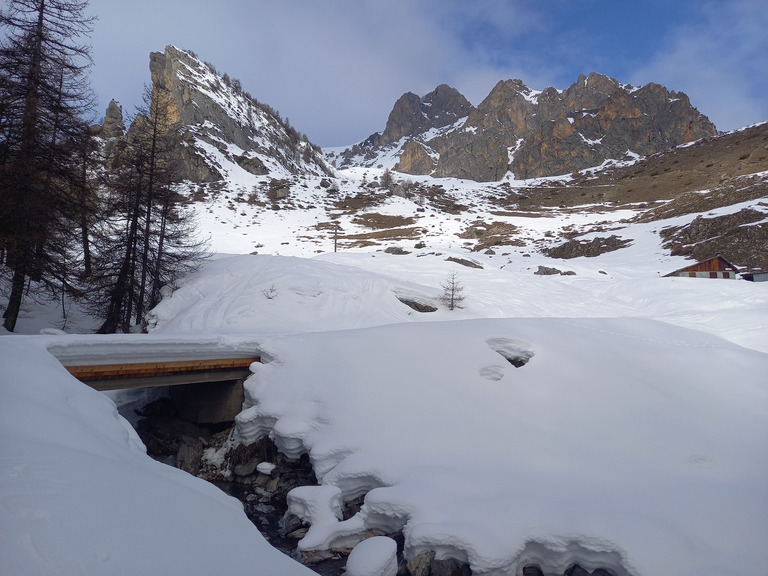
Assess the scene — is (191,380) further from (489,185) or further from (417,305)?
(489,185)

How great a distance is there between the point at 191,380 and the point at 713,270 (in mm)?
29055

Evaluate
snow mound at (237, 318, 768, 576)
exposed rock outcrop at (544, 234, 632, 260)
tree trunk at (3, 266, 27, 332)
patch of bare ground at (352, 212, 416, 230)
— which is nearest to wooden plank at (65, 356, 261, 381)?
snow mound at (237, 318, 768, 576)

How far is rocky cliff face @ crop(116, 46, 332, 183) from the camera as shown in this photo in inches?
2937

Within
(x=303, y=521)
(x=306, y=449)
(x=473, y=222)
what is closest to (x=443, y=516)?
(x=303, y=521)

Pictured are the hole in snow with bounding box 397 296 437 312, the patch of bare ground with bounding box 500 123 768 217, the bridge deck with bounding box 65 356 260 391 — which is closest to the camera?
the bridge deck with bounding box 65 356 260 391

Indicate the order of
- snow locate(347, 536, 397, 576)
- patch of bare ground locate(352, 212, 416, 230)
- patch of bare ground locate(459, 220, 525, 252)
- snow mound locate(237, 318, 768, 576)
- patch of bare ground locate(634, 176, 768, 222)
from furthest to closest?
patch of bare ground locate(352, 212, 416, 230)
patch of bare ground locate(459, 220, 525, 252)
patch of bare ground locate(634, 176, 768, 222)
snow mound locate(237, 318, 768, 576)
snow locate(347, 536, 397, 576)

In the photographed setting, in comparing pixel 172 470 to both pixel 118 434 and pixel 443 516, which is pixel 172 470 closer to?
pixel 118 434

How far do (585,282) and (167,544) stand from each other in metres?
26.3

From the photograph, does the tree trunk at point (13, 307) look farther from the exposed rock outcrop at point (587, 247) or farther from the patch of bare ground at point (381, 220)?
the patch of bare ground at point (381, 220)

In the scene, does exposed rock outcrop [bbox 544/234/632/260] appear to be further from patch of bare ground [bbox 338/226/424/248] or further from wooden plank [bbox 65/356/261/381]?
wooden plank [bbox 65/356/261/381]

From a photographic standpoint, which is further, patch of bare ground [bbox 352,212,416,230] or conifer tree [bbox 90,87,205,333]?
patch of bare ground [bbox 352,212,416,230]

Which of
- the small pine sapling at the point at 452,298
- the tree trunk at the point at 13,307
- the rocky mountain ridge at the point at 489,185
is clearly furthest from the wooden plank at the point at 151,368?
the rocky mountain ridge at the point at 489,185

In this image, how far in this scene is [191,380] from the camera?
10.5 m

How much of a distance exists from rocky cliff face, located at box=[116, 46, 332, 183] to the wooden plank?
6748 centimetres
